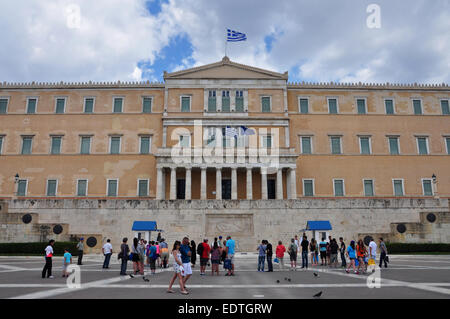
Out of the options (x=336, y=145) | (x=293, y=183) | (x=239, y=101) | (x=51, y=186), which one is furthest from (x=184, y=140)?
(x=336, y=145)

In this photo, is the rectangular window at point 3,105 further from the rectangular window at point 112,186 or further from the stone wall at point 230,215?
the stone wall at point 230,215

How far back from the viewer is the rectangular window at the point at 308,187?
1625 inches

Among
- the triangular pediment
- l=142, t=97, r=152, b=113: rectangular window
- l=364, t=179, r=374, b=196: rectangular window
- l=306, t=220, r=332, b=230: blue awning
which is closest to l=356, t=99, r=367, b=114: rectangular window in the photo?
l=364, t=179, r=374, b=196: rectangular window

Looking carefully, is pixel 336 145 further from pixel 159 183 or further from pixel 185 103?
pixel 159 183

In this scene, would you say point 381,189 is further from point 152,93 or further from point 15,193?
point 15,193

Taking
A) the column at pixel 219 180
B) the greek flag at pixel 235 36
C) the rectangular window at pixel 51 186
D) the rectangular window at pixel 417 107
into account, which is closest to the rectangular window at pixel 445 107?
the rectangular window at pixel 417 107

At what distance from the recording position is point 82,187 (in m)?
41.1

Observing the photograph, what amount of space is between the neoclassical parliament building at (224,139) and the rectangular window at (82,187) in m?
0.13

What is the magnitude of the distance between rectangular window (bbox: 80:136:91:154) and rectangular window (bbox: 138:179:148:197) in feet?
23.9

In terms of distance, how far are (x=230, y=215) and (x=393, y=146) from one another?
24.5 meters

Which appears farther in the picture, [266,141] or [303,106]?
[303,106]
